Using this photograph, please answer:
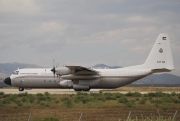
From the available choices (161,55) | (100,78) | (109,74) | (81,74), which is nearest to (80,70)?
(81,74)

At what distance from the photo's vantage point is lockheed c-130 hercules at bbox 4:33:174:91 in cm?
4697

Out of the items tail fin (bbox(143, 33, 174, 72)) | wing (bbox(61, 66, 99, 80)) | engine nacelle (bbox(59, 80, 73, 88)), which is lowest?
engine nacelle (bbox(59, 80, 73, 88))

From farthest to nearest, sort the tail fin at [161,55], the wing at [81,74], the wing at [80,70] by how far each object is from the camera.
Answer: the tail fin at [161,55] → the wing at [81,74] → the wing at [80,70]

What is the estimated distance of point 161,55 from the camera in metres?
48.0

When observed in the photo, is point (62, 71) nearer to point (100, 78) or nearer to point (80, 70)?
point (80, 70)

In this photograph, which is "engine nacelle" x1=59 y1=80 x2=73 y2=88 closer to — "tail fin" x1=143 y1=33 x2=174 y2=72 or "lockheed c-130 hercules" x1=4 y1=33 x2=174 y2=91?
"lockheed c-130 hercules" x1=4 y1=33 x2=174 y2=91

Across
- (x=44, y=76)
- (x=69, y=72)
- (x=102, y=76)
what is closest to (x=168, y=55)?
(x=102, y=76)

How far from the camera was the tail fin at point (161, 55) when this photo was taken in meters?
47.8

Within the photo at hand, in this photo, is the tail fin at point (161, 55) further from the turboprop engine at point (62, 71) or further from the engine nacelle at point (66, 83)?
the turboprop engine at point (62, 71)

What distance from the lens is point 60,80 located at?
4766cm

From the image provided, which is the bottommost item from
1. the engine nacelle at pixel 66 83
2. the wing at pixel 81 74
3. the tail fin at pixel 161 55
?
the engine nacelle at pixel 66 83

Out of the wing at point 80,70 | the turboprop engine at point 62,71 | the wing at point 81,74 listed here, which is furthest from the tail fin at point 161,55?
the turboprop engine at point 62,71

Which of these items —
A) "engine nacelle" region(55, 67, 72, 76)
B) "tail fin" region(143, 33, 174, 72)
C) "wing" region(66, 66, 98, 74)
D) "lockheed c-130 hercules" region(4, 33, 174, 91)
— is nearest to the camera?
"wing" region(66, 66, 98, 74)

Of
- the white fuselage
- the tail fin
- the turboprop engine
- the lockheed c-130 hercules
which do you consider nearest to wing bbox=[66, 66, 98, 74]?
the lockheed c-130 hercules
